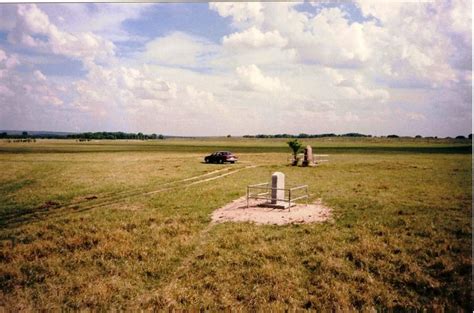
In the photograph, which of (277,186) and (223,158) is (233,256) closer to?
(277,186)

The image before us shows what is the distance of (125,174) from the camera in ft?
89.5

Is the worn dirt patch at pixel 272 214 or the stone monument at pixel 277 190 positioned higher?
the stone monument at pixel 277 190

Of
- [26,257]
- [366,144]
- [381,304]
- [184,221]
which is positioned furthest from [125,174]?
[366,144]

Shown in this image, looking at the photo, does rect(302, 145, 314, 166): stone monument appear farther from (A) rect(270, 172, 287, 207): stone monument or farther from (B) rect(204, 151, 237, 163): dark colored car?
(A) rect(270, 172, 287, 207): stone monument

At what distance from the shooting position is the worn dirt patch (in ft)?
39.2

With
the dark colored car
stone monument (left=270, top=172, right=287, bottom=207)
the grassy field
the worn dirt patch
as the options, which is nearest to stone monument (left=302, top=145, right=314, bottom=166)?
the dark colored car

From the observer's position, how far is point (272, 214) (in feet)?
42.1

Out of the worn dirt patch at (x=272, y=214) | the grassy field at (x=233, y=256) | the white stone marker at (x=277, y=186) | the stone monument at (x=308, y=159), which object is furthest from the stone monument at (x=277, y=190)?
the stone monument at (x=308, y=159)

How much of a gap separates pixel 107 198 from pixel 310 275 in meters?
13.1

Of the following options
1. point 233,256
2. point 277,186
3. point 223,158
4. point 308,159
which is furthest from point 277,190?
point 223,158

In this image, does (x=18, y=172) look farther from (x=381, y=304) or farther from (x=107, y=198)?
(x=381, y=304)

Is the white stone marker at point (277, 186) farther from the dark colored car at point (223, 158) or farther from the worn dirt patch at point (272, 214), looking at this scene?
the dark colored car at point (223, 158)

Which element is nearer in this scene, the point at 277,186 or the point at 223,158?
the point at 277,186

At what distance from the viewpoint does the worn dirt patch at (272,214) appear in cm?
1196
